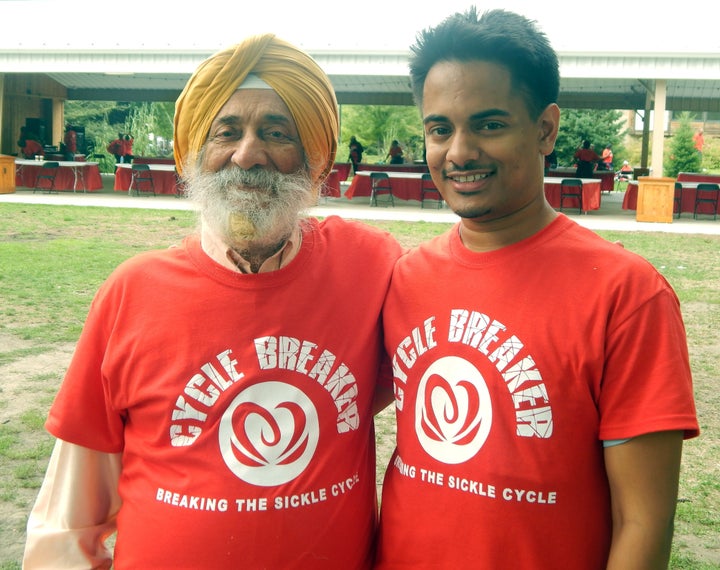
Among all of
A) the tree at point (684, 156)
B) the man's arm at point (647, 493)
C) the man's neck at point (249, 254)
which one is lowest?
the man's arm at point (647, 493)

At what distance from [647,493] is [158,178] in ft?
72.1

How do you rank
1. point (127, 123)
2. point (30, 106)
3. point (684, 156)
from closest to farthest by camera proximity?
point (30, 106), point (684, 156), point (127, 123)

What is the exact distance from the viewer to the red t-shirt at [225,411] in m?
1.79

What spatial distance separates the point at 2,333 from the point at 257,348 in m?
6.01

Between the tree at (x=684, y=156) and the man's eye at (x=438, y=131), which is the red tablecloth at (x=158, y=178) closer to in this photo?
the man's eye at (x=438, y=131)

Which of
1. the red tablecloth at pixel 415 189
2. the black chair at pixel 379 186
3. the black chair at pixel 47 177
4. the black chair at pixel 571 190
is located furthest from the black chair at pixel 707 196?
the black chair at pixel 47 177

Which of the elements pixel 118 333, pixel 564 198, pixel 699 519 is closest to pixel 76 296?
pixel 699 519

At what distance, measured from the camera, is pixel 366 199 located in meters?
22.6

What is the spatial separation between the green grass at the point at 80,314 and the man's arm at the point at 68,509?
761mm

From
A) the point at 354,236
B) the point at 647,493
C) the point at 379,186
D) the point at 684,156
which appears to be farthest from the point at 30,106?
the point at 647,493

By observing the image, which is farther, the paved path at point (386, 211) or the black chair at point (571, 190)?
the black chair at point (571, 190)

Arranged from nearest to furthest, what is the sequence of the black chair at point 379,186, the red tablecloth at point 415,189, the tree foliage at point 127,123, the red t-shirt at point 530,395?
1. the red t-shirt at point 530,395
2. the red tablecloth at point 415,189
3. the black chair at point 379,186
4. the tree foliage at point 127,123

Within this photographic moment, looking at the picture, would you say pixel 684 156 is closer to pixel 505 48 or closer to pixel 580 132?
pixel 580 132

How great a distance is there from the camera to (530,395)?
1.65m
